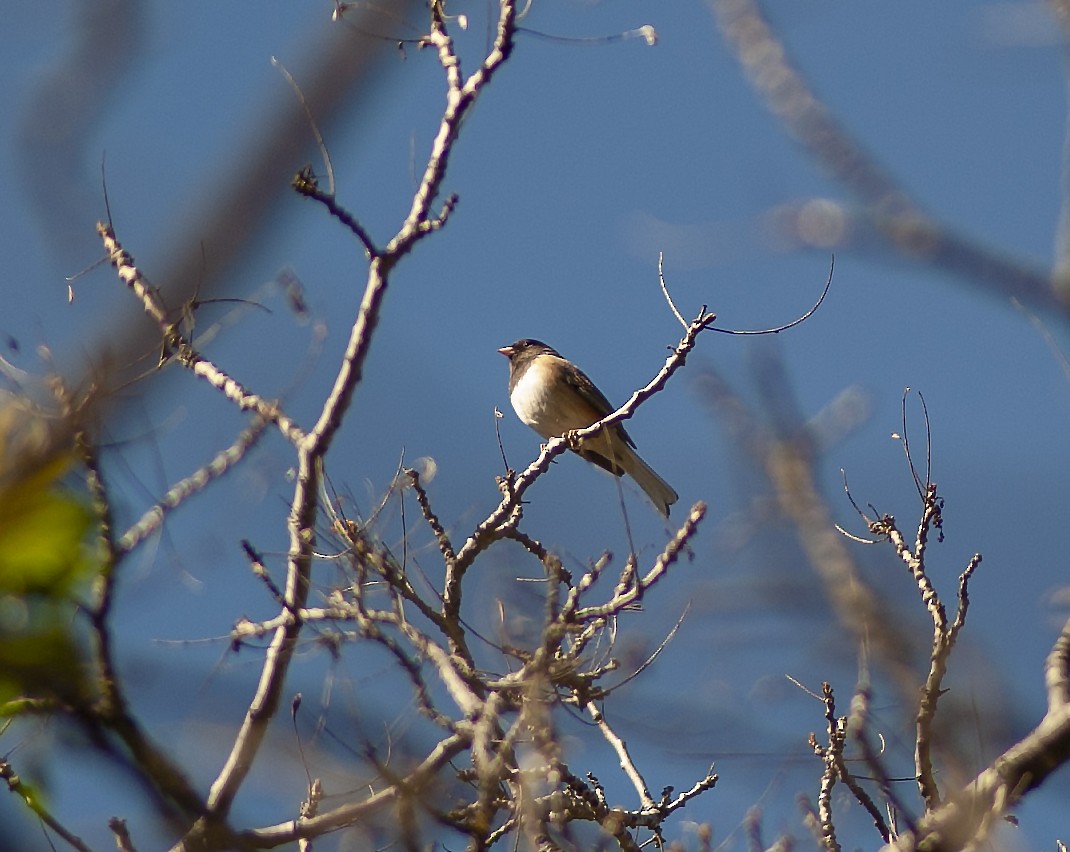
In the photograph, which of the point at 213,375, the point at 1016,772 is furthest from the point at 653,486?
the point at 1016,772

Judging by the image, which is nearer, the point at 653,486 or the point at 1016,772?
the point at 1016,772

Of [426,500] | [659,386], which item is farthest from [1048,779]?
[426,500]

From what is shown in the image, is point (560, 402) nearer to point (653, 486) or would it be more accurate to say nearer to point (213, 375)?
point (653, 486)

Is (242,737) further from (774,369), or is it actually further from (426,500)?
(774,369)

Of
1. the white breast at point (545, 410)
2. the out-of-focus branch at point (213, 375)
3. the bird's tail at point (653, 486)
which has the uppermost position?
the white breast at point (545, 410)

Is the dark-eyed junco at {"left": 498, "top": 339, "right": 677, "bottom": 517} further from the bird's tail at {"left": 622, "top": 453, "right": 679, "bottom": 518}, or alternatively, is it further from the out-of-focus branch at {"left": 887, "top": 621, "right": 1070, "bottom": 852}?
the out-of-focus branch at {"left": 887, "top": 621, "right": 1070, "bottom": 852}

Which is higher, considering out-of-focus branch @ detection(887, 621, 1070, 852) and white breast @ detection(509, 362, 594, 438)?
white breast @ detection(509, 362, 594, 438)

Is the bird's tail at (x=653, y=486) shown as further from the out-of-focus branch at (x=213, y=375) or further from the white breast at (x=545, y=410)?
the out-of-focus branch at (x=213, y=375)

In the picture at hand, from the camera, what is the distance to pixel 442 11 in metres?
3.07

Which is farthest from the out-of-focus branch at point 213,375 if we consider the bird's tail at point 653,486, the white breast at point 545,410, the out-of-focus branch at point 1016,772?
the white breast at point 545,410

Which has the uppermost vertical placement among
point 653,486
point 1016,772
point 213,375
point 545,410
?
point 545,410

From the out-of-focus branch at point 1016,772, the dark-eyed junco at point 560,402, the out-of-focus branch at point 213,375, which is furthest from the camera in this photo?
the dark-eyed junco at point 560,402

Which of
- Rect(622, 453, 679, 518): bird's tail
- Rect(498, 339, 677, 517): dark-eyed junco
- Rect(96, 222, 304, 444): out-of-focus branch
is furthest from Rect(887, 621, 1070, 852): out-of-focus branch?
Rect(498, 339, 677, 517): dark-eyed junco

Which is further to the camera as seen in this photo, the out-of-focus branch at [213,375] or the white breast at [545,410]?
the white breast at [545,410]
